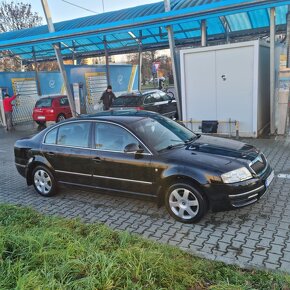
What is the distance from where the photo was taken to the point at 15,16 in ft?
107

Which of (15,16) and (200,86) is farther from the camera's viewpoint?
(15,16)

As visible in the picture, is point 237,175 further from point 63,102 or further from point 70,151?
point 63,102

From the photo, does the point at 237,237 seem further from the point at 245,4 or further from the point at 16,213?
the point at 245,4

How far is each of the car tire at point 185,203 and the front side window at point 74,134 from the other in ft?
5.83

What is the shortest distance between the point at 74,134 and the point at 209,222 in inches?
110

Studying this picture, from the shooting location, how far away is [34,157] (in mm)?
6324

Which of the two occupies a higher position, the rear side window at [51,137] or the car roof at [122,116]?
the car roof at [122,116]

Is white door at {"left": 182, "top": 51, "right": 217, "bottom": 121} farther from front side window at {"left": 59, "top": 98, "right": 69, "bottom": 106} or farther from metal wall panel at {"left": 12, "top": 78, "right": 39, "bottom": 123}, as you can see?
metal wall panel at {"left": 12, "top": 78, "right": 39, "bottom": 123}

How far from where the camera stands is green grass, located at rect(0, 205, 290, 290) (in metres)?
2.79

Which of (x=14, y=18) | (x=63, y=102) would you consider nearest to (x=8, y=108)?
(x=63, y=102)

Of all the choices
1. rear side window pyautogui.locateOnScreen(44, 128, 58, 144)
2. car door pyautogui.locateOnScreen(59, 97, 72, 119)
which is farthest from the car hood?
car door pyautogui.locateOnScreen(59, 97, 72, 119)

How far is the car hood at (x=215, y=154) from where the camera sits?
459 cm

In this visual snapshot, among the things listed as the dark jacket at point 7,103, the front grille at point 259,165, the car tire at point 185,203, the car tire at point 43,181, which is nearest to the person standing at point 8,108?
the dark jacket at point 7,103

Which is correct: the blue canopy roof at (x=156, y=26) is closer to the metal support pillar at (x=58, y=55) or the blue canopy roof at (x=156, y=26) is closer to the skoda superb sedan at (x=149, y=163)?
the metal support pillar at (x=58, y=55)
